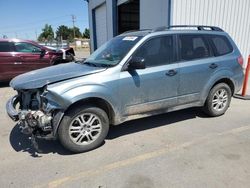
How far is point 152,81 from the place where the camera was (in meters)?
3.95

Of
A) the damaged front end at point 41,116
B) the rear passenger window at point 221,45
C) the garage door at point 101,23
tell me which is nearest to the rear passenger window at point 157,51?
the rear passenger window at point 221,45

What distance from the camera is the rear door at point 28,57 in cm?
874

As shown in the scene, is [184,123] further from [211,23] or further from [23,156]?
[211,23]

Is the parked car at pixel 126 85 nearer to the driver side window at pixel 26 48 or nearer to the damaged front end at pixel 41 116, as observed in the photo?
the damaged front end at pixel 41 116

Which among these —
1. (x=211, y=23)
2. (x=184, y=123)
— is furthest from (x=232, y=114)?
(x=211, y=23)

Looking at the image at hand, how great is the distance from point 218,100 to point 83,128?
120 inches

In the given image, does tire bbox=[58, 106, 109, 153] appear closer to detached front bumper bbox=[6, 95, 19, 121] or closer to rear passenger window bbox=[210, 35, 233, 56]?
detached front bumper bbox=[6, 95, 19, 121]

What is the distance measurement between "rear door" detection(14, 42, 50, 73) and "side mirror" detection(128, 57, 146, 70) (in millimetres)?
6401

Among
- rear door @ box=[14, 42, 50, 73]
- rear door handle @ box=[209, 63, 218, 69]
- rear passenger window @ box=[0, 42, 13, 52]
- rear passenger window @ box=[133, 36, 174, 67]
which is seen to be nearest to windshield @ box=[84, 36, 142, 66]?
rear passenger window @ box=[133, 36, 174, 67]

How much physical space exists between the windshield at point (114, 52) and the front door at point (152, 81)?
0.72 feet

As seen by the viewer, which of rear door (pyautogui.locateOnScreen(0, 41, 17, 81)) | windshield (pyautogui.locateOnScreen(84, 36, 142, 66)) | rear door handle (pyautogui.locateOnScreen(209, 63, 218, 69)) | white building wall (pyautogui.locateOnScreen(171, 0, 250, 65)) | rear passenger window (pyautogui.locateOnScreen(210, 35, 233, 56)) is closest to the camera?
windshield (pyautogui.locateOnScreen(84, 36, 142, 66))

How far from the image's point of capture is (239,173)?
9.77 ft

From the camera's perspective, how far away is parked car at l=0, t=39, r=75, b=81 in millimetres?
8539

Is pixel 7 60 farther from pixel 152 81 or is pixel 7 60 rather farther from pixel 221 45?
pixel 221 45
